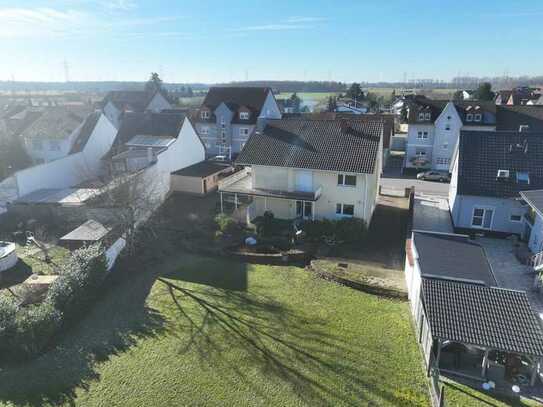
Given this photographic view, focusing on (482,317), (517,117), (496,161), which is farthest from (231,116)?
(482,317)

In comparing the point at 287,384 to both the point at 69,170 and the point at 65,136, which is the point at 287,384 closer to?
the point at 69,170

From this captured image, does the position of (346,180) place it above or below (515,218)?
above

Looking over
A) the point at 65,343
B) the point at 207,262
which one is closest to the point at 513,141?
the point at 207,262

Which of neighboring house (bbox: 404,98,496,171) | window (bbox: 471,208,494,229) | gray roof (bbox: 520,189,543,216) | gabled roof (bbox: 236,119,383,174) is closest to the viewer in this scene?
gray roof (bbox: 520,189,543,216)

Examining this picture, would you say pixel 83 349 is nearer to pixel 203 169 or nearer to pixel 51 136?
A: pixel 203 169

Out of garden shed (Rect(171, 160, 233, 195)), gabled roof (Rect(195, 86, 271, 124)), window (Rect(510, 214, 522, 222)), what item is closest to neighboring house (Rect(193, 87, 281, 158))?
gabled roof (Rect(195, 86, 271, 124))

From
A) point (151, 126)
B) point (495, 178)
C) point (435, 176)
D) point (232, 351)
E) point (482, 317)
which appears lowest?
point (232, 351)

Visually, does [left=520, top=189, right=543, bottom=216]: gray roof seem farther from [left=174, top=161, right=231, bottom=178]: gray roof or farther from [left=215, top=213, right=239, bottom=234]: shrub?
[left=174, top=161, right=231, bottom=178]: gray roof
